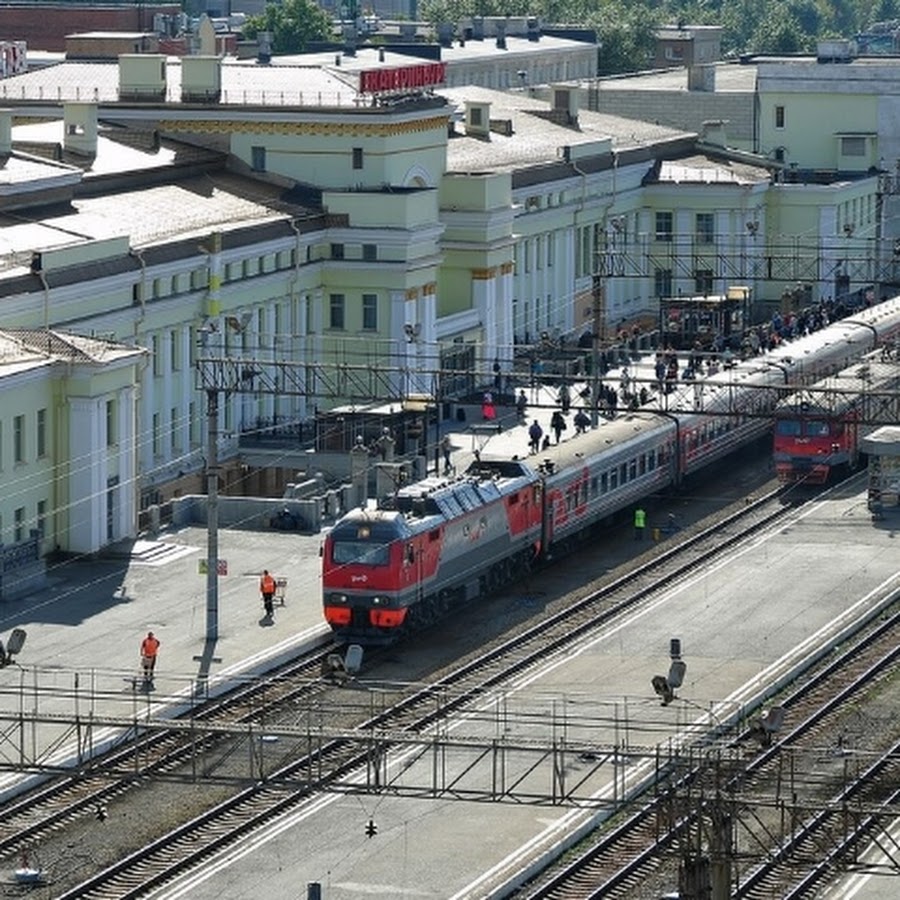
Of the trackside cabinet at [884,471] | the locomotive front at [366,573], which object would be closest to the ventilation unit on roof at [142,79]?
the trackside cabinet at [884,471]

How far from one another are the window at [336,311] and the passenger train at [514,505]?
9.40 metres

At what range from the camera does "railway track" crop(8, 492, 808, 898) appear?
51.2m

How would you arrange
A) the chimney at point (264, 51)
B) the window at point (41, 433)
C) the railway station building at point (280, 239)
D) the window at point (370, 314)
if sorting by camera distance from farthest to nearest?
the chimney at point (264, 51) < the window at point (370, 314) < the railway station building at point (280, 239) < the window at point (41, 433)

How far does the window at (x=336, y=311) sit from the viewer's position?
97.7 meters

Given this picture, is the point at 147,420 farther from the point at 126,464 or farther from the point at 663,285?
the point at 663,285

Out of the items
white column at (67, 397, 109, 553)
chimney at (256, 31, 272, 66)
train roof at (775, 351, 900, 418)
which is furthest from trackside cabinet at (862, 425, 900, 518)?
chimney at (256, 31, 272, 66)

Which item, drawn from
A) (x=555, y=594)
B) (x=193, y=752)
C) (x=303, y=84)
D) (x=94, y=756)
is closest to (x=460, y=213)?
(x=303, y=84)

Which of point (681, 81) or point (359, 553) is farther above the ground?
point (681, 81)

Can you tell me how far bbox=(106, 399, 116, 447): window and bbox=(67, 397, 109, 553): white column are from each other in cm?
50

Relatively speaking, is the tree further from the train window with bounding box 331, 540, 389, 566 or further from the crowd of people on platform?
the train window with bounding box 331, 540, 389, 566

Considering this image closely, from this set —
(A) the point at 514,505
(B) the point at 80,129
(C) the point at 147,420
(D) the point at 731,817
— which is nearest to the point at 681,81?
(B) the point at 80,129

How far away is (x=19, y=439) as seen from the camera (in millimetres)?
75938

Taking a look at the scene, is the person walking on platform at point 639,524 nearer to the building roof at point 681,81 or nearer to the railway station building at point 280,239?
the railway station building at point 280,239

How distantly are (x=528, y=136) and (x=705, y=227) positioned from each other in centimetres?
850
